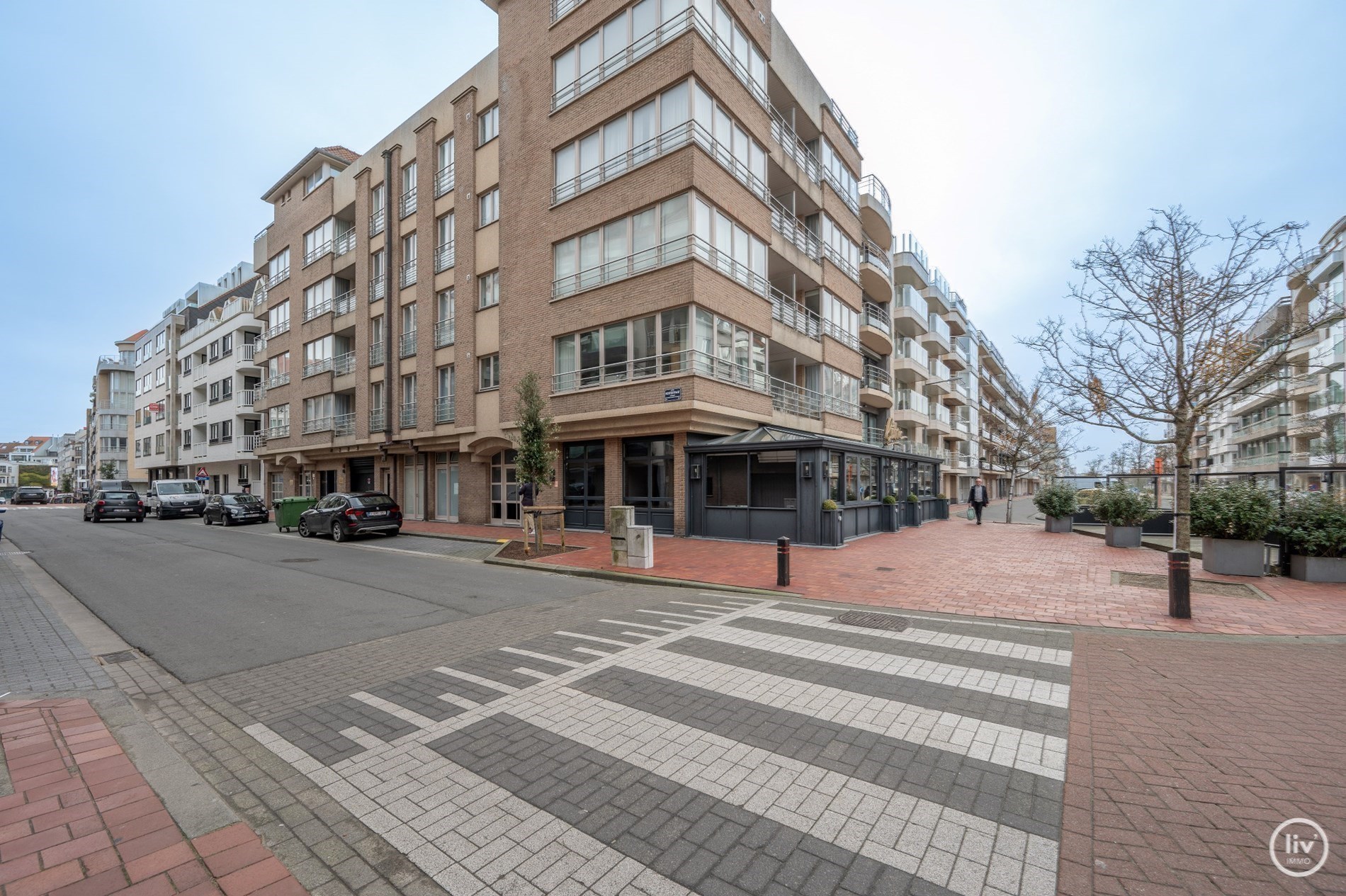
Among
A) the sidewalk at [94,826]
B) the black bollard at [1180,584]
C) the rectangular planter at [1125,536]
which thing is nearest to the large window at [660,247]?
the black bollard at [1180,584]

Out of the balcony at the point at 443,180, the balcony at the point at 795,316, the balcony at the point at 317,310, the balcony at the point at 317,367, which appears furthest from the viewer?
the balcony at the point at 317,310

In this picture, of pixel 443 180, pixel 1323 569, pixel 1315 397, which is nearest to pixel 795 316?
pixel 1323 569

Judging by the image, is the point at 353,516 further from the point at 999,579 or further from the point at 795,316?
the point at 999,579

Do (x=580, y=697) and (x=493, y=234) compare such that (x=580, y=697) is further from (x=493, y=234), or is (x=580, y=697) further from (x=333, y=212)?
(x=333, y=212)

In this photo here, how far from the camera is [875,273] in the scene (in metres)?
31.3

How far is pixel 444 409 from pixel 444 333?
10.7 feet

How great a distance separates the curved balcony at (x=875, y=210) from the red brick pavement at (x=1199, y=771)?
98.4 ft

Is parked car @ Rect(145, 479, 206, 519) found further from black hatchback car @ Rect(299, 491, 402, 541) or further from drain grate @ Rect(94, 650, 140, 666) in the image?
drain grate @ Rect(94, 650, 140, 666)

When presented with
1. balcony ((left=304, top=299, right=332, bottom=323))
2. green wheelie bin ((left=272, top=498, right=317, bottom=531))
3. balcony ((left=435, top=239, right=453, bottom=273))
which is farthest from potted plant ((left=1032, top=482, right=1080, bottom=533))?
balcony ((left=304, top=299, right=332, bottom=323))

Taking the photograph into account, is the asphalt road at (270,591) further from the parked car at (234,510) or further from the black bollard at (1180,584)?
the black bollard at (1180,584)

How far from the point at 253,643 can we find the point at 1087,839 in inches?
311

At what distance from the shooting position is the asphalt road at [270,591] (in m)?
6.74

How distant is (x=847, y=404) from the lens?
86.2 feet

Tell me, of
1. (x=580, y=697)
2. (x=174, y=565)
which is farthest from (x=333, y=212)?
(x=580, y=697)
